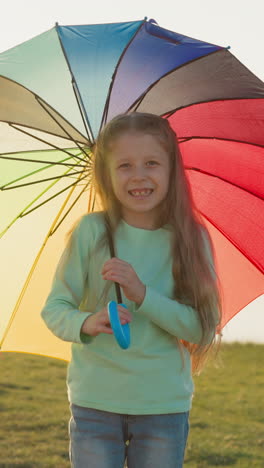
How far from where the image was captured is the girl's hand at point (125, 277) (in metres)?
3.01

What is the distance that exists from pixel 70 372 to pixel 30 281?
3.04ft

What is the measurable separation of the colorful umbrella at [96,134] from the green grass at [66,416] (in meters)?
1.19

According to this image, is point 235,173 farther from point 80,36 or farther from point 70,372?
point 70,372

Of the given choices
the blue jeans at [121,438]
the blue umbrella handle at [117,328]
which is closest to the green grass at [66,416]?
the blue jeans at [121,438]

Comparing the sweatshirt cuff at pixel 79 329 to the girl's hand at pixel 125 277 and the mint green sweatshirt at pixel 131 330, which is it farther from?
the girl's hand at pixel 125 277

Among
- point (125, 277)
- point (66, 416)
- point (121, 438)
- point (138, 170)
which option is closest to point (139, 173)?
point (138, 170)

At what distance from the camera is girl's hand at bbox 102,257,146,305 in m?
3.01

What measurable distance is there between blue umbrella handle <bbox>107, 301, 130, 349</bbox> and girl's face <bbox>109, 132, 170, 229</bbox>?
477 mm

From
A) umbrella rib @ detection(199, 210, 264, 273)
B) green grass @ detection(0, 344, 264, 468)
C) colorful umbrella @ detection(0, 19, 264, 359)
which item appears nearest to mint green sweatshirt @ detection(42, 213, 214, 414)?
colorful umbrella @ detection(0, 19, 264, 359)

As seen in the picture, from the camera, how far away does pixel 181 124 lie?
372 centimetres

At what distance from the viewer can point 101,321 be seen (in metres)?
2.99

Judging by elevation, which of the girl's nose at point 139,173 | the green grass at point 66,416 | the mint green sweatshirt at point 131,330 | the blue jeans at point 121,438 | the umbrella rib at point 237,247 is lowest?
the green grass at point 66,416

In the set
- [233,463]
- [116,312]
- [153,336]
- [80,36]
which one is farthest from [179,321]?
[233,463]

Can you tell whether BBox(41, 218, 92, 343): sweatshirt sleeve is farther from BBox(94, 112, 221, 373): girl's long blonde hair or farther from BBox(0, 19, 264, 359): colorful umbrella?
BBox(0, 19, 264, 359): colorful umbrella
